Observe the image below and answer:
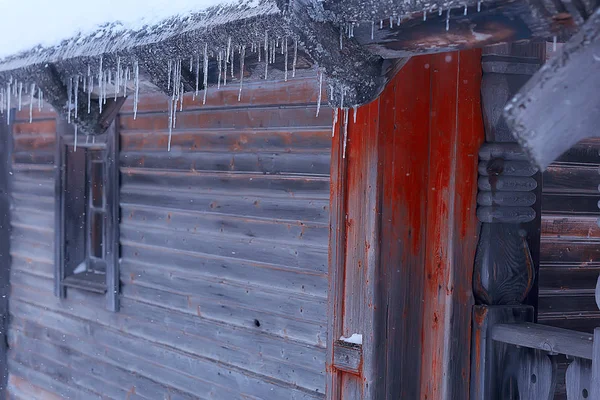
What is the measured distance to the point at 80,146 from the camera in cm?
648

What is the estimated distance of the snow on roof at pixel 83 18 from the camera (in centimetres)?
368

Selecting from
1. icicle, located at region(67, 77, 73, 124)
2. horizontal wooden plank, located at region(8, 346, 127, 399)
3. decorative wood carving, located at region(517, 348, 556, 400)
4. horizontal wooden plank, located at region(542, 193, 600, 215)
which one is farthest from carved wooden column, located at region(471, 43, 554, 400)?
horizontal wooden plank, located at region(8, 346, 127, 399)

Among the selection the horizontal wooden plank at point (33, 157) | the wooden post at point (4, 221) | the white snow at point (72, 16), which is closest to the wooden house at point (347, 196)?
the white snow at point (72, 16)

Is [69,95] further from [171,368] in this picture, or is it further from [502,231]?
[502,231]

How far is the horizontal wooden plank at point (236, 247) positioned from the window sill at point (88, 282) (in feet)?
1.63

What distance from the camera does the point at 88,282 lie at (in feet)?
20.4

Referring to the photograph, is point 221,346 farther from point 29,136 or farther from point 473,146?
point 29,136

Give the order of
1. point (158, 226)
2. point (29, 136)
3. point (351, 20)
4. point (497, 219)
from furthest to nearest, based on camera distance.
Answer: point (29, 136), point (158, 226), point (497, 219), point (351, 20)

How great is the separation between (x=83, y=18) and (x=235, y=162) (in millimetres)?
1214

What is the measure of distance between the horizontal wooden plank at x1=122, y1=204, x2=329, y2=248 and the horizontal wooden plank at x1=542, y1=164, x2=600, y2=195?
3.87ft

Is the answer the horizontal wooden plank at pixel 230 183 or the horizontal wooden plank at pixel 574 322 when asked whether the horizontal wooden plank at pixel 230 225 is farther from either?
the horizontal wooden plank at pixel 574 322

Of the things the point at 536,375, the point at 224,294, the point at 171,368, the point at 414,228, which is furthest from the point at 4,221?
the point at 536,375

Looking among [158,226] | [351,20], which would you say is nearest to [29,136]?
[158,226]

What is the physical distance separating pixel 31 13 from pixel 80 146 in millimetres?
1164
